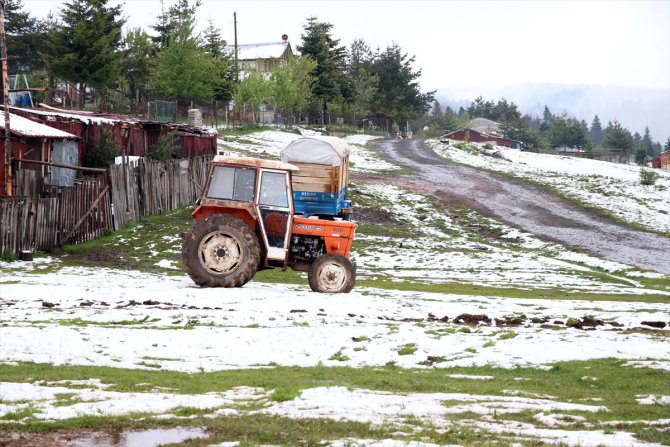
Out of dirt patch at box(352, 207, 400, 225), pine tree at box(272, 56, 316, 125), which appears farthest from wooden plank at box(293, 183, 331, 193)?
pine tree at box(272, 56, 316, 125)

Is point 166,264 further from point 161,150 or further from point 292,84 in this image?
point 292,84

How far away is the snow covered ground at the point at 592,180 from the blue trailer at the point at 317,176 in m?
18.4

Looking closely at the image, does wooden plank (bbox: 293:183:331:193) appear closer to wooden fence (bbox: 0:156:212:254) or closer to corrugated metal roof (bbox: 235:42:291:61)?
wooden fence (bbox: 0:156:212:254)

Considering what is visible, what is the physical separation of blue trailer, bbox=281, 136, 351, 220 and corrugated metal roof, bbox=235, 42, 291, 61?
80412 mm

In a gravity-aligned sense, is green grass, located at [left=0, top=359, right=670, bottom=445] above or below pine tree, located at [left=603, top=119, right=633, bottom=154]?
below

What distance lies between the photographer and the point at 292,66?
8831 centimetres

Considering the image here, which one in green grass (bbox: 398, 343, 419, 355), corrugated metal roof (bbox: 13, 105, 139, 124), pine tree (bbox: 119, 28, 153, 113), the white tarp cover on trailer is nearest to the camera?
green grass (bbox: 398, 343, 419, 355)

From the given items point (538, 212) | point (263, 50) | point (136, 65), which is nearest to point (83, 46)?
point (136, 65)

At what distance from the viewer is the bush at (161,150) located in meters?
42.9

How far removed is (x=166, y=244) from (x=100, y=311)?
13841 mm

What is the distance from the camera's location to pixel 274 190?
18625 millimetres

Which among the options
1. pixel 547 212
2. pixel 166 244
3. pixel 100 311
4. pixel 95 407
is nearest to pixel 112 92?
pixel 547 212

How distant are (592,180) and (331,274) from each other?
139 ft

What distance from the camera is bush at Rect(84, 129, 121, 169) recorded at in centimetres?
3738
